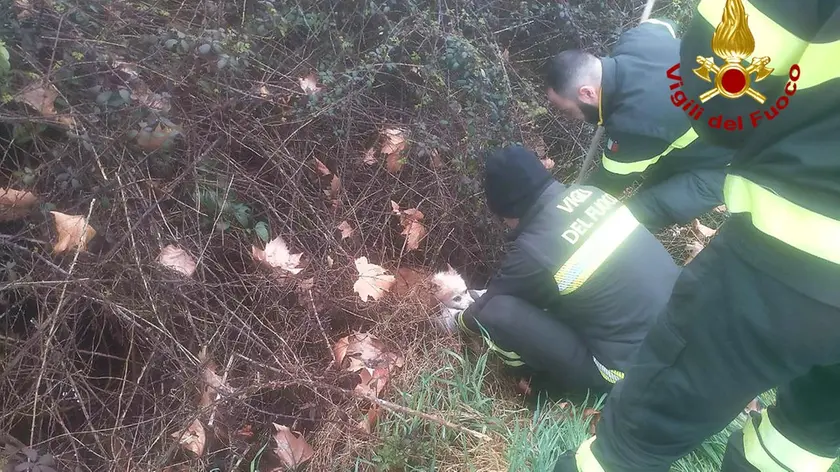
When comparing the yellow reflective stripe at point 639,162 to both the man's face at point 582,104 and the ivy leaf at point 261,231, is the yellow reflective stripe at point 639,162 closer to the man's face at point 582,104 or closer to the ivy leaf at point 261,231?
the man's face at point 582,104

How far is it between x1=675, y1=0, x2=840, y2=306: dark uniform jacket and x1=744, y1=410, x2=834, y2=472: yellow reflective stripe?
545 mm

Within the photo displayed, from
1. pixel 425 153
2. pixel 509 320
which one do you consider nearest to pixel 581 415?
pixel 509 320

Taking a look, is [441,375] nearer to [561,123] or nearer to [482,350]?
[482,350]

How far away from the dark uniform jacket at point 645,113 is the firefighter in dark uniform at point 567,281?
63 cm

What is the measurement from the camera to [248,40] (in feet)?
8.09

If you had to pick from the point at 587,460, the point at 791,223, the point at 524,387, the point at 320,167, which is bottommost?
the point at 524,387

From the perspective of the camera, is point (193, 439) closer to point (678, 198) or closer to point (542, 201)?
point (542, 201)

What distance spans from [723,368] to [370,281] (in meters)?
1.52

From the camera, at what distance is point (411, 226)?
9.09 feet

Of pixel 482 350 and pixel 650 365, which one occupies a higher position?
pixel 650 365

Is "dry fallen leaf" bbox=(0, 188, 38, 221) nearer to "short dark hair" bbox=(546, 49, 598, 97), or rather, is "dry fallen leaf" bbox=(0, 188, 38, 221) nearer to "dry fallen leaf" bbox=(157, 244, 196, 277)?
"dry fallen leaf" bbox=(157, 244, 196, 277)

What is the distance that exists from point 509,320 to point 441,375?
0.39m

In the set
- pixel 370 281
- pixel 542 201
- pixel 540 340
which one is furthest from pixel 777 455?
pixel 370 281

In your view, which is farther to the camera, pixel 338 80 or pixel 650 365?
pixel 338 80
